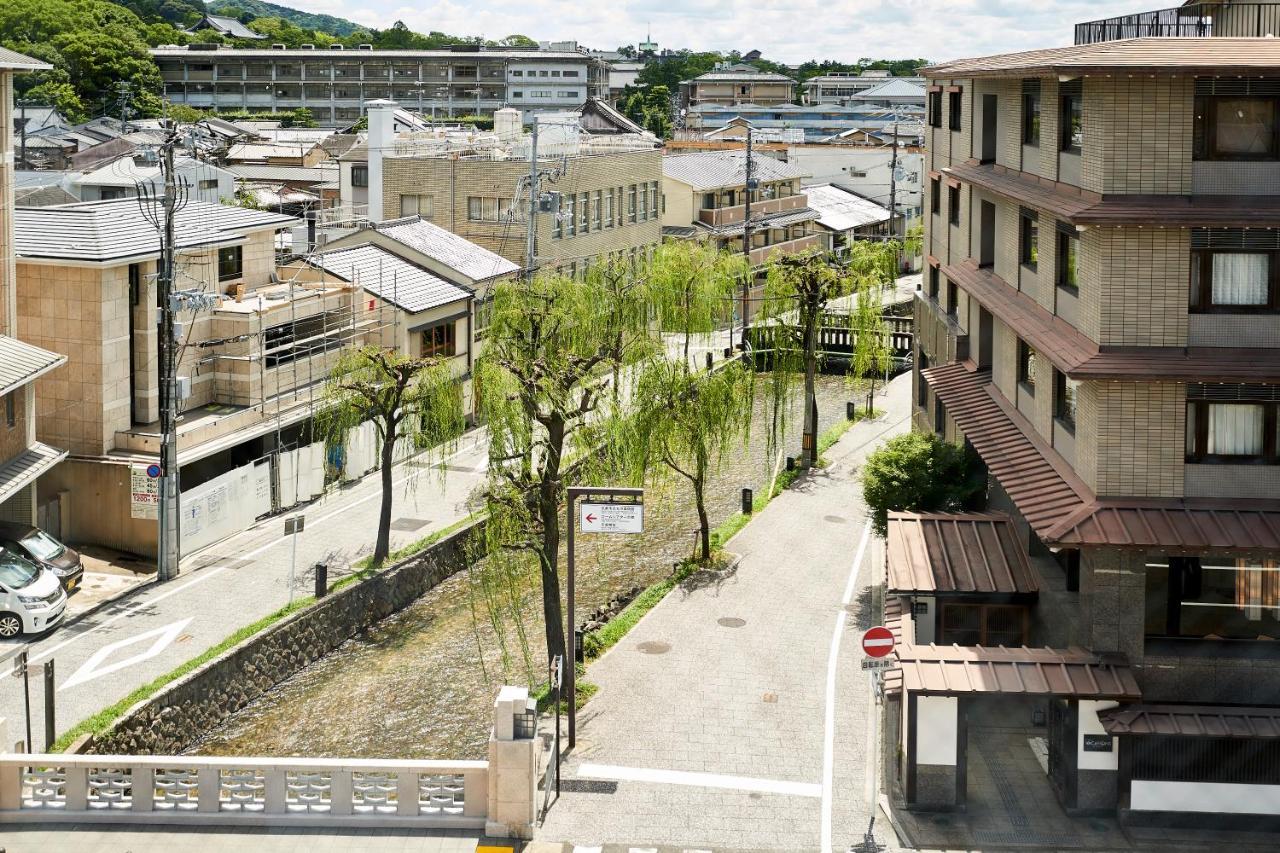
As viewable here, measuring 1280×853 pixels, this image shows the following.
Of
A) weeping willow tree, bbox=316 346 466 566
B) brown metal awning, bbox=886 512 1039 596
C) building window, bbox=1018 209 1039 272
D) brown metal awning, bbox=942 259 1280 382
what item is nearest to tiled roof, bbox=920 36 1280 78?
building window, bbox=1018 209 1039 272

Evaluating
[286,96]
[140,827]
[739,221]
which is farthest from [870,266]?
[286,96]

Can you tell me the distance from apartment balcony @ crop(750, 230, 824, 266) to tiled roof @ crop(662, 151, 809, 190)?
6.66ft

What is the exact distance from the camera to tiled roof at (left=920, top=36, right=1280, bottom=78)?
63.4 ft

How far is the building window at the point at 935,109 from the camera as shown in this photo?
37.4m

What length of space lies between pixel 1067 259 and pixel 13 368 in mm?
Answer: 20512

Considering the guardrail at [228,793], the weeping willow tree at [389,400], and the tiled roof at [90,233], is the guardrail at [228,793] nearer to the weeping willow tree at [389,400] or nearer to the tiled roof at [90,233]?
the weeping willow tree at [389,400]

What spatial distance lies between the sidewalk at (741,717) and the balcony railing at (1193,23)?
12.0 meters

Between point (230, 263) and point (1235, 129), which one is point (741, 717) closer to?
point (1235, 129)

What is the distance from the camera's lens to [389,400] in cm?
3206

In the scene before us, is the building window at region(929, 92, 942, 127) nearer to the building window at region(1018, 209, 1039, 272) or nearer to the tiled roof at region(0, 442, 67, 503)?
the building window at region(1018, 209, 1039, 272)

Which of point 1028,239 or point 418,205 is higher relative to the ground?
point 418,205

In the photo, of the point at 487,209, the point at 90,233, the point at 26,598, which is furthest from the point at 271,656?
the point at 487,209

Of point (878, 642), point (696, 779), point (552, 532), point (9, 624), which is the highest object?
point (552, 532)

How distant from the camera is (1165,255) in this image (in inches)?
802
